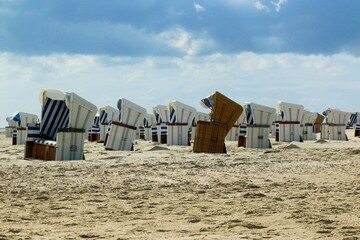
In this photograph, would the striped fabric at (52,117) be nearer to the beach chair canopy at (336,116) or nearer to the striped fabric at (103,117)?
the striped fabric at (103,117)

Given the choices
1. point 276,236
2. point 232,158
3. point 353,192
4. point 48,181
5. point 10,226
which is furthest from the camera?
point 232,158

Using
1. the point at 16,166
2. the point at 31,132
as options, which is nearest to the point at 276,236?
the point at 16,166

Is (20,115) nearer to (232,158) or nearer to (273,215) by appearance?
(232,158)

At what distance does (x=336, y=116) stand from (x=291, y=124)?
4.52 meters

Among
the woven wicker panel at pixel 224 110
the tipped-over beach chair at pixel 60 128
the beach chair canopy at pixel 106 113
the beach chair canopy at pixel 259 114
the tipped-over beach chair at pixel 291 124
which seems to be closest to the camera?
the tipped-over beach chair at pixel 60 128

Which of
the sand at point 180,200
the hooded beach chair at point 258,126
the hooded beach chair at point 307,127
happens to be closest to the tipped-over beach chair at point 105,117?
the hooded beach chair at point 258,126

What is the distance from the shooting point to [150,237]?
13.0ft

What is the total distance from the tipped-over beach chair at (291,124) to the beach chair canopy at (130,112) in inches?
311

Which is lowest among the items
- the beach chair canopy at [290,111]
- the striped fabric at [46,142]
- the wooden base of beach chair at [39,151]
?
the wooden base of beach chair at [39,151]

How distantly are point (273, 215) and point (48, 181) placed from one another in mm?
3964

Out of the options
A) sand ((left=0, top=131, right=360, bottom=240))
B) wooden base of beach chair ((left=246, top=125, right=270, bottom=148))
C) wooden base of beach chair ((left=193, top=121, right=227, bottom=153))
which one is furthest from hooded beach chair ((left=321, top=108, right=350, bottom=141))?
sand ((left=0, top=131, right=360, bottom=240))

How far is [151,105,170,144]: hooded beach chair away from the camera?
2239 centimetres

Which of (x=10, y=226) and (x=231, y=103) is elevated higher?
(x=231, y=103)

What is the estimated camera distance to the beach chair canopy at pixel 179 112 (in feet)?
68.4
